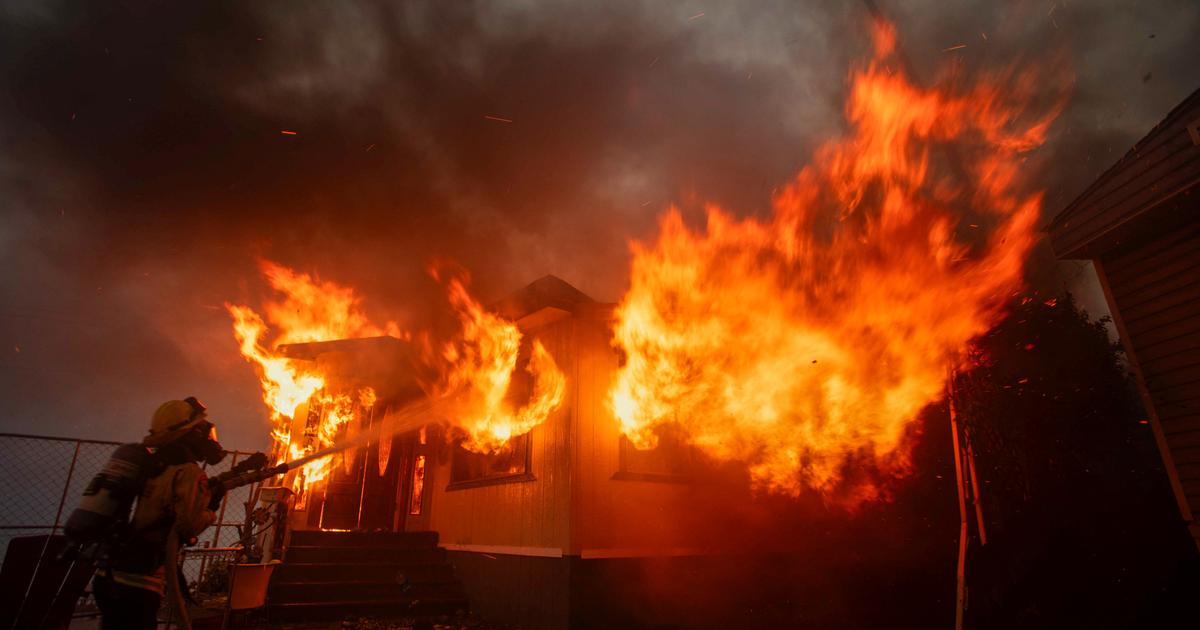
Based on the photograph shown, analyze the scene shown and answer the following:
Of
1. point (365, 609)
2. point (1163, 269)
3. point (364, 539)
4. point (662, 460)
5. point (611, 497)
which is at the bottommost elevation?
point (365, 609)

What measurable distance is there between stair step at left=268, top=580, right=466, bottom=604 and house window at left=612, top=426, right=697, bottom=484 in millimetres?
4053

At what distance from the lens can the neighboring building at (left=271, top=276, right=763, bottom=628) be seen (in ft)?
26.3

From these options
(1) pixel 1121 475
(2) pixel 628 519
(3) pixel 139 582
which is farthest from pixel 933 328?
(3) pixel 139 582

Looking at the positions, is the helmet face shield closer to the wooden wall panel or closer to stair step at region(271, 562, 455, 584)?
stair step at region(271, 562, 455, 584)

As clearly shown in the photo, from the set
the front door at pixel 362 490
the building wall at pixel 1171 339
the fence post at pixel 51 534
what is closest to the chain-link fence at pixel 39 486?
the fence post at pixel 51 534

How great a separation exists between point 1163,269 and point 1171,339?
3.23 feet

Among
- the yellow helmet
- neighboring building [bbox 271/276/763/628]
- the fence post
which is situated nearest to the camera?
the yellow helmet

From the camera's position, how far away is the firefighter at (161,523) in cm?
414

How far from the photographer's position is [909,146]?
9.26m

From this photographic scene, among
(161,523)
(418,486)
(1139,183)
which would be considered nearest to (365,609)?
(418,486)

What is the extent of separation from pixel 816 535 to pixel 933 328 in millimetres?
4356

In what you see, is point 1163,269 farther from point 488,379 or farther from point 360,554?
point 360,554

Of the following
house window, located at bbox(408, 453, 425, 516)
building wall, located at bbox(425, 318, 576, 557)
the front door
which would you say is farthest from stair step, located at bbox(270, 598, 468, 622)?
the front door

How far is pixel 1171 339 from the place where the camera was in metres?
7.38
